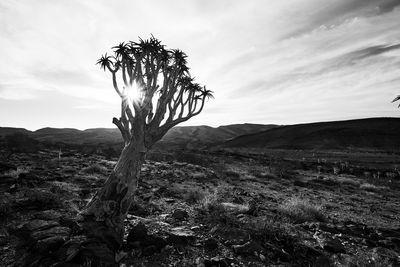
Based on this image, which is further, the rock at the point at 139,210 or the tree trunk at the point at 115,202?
the rock at the point at 139,210

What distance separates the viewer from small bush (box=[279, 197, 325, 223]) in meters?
8.41

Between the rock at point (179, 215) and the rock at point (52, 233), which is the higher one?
the rock at point (52, 233)

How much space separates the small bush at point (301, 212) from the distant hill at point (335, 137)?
43381mm

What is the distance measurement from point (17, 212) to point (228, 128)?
10494cm

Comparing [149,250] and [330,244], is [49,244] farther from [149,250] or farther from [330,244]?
[330,244]

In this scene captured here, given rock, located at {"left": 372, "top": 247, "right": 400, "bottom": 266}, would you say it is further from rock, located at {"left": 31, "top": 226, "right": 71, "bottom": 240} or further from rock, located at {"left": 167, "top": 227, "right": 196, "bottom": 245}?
rock, located at {"left": 31, "top": 226, "right": 71, "bottom": 240}

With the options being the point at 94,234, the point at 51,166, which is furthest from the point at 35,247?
the point at 51,166

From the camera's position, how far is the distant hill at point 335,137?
160 ft

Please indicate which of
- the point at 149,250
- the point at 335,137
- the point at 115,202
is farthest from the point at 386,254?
the point at 335,137

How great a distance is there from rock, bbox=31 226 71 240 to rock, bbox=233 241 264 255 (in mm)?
3678

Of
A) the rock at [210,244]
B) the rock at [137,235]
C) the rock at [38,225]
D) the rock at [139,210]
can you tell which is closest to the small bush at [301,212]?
the rock at [210,244]

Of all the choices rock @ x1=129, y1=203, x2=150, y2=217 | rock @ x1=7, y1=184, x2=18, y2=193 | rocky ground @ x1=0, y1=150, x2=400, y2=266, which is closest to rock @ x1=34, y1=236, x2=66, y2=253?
rocky ground @ x1=0, y1=150, x2=400, y2=266

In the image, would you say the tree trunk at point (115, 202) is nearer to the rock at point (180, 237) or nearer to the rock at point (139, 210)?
the rock at point (180, 237)

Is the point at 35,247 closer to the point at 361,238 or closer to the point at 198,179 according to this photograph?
the point at 361,238
